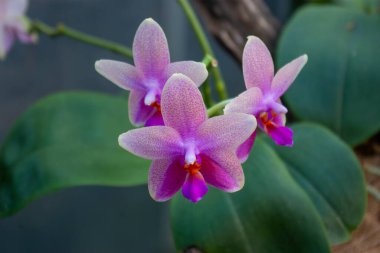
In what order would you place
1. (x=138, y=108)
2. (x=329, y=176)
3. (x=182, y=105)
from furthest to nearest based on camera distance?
(x=329, y=176), (x=138, y=108), (x=182, y=105)

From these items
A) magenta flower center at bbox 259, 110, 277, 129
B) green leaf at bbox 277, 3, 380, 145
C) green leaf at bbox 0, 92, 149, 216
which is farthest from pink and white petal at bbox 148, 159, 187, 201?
green leaf at bbox 277, 3, 380, 145

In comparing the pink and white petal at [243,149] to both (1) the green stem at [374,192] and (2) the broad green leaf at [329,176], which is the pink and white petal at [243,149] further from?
(1) the green stem at [374,192]

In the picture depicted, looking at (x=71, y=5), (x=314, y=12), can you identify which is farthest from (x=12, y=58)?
(x=314, y=12)

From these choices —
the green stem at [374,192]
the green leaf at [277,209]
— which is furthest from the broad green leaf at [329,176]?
the green stem at [374,192]

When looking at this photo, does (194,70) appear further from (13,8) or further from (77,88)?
(77,88)

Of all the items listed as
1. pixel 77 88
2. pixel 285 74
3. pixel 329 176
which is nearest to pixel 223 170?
pixel 285 74
